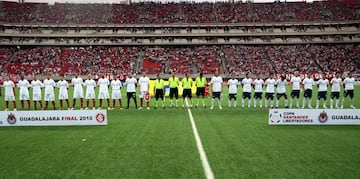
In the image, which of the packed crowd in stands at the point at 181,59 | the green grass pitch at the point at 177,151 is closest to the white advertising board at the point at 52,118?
the green grass pitch at the point at 177,151

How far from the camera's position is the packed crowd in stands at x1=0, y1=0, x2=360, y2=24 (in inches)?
2112

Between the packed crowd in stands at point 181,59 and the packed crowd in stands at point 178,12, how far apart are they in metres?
6.16

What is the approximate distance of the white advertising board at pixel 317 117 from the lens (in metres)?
10.0

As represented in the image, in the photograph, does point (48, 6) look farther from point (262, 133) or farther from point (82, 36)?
point (262, 133)

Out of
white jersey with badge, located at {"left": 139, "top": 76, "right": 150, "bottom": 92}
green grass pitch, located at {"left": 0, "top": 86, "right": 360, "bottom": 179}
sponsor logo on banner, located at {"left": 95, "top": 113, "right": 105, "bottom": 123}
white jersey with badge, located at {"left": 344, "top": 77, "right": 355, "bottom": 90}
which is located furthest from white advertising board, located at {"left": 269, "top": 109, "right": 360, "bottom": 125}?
white jersey with badge, located at {"left": 139, "top": 76, "right": 150, "bottom": 92}

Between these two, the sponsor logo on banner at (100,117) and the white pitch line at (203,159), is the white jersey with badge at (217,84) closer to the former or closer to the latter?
the white pitch line at (203,159)

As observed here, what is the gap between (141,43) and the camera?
173 ft

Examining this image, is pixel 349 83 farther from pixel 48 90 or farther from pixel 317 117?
pixel 48 90

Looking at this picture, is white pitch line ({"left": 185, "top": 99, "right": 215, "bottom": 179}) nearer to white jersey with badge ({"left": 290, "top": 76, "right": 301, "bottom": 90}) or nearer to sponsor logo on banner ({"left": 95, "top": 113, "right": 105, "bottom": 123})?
sponsor logo on banner ({"left": 95, "top": 113, "right": 105, "bottom": 123})

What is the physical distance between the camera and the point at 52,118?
1012cm

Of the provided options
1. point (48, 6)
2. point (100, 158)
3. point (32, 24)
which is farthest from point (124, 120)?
point (48, 6)

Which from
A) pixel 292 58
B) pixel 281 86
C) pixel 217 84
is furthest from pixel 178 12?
pixel 281 86

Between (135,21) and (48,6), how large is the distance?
65.5 feet

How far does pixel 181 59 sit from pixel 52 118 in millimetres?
39293
